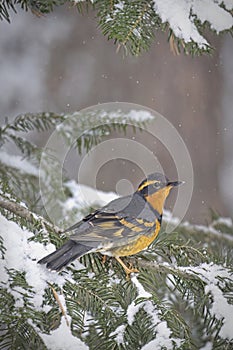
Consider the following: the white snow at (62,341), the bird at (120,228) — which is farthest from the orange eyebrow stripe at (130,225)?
the white snow at (62,341)

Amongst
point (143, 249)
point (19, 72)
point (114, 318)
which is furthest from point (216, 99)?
point (114, 318)

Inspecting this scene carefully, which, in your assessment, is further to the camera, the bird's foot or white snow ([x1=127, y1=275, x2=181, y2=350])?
the bird's foot

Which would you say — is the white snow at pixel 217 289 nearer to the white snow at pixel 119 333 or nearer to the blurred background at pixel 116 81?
the white snow at pixel 119 333

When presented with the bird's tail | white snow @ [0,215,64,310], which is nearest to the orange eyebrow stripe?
the bird's tail

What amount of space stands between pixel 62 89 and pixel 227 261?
420 centimetres

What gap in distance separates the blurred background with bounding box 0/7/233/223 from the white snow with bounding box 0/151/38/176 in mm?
2829

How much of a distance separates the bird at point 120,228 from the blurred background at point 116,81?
3.23 meters

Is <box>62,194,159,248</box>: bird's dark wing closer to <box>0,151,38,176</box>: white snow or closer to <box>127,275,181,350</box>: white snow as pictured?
<box>127,275,181,350</box>: white snow

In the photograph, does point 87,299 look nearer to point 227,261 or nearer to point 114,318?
point 114,318

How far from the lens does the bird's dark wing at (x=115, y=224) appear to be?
1.60m

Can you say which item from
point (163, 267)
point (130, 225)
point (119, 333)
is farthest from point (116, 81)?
point (119, 333)

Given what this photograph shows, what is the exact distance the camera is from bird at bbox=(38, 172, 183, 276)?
1469 millimetres

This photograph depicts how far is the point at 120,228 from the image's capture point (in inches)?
68.6

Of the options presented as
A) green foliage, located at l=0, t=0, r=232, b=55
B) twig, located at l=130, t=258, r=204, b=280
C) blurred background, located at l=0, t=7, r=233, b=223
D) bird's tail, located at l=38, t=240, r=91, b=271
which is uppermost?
blurred background, located at l=0, t=7, r=233, b=223
